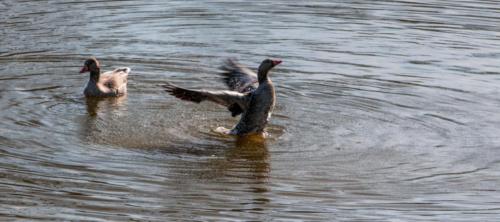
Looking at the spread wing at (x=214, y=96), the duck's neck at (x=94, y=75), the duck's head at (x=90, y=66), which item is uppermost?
the spread wing at (x=214, y=96)

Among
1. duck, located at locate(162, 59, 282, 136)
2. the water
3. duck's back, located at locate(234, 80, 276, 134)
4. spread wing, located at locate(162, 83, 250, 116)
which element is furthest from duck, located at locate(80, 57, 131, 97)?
duck's back, located at locate(234, 80, 276, 134)

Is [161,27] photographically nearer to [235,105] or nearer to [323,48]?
[323,48]

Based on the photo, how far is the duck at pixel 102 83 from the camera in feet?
53.0

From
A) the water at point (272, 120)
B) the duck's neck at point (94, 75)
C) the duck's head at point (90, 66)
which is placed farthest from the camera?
the duck's head at point (90, 66)

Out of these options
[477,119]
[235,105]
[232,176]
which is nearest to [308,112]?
[235,105]

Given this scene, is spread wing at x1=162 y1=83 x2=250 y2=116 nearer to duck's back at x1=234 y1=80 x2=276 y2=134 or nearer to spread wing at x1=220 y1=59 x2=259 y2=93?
duck's back at x1=234 y1=80 x2=276 y2=134

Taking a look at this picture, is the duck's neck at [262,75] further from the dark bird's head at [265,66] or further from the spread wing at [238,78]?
the spread wing at [238,78]

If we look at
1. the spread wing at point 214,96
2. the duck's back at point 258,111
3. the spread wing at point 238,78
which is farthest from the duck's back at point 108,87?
the duck's back at point 258,111

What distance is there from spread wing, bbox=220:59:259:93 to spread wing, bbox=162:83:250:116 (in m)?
0.60

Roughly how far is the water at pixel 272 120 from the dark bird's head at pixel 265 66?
700 millimetres

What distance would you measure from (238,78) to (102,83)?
2.38 metres

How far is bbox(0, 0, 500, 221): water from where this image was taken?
1094cm

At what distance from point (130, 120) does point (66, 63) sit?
3.79 meters

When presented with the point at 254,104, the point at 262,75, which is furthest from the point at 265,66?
the point at 254,104
